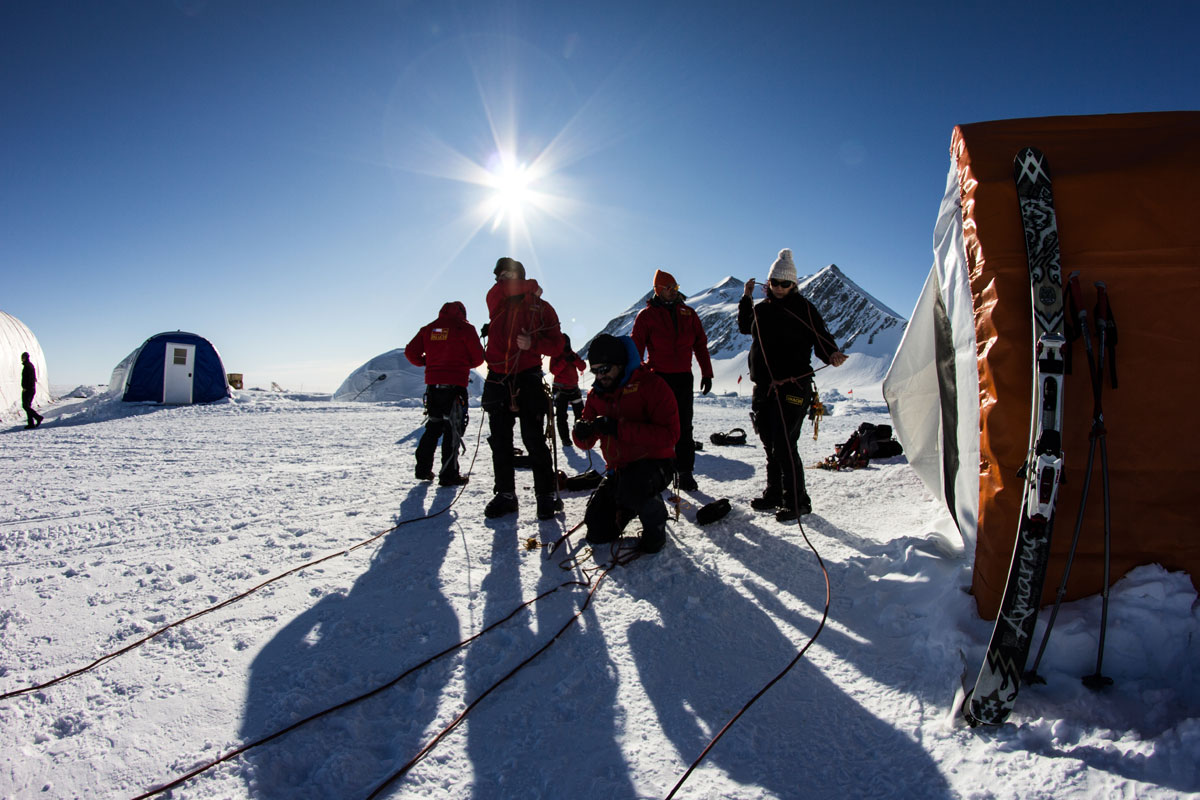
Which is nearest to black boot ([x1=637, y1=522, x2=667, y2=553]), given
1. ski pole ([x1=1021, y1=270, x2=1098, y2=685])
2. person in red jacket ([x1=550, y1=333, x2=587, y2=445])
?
ski pole ([x1=1021, y1=270, x2=1098, y2=685])

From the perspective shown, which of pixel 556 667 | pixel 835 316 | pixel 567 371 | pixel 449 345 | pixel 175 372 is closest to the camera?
pixel 556 667

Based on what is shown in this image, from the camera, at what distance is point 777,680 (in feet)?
6.59

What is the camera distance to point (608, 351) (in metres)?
3.31

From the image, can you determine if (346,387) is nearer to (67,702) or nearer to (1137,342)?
(67,702)

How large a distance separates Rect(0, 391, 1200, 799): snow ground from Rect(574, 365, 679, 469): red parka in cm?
67

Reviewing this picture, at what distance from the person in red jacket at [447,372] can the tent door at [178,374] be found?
44.9ft

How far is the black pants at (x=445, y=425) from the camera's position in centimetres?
521

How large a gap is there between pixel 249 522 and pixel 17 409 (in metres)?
20.9

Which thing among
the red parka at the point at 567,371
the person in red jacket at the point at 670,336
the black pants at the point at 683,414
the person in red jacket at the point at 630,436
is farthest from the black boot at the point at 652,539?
the red parka at the point at 567,371

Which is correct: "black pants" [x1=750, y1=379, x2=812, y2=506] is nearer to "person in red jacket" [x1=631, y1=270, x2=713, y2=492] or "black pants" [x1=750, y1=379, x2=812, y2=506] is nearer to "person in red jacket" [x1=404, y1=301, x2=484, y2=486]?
"person in red jacket" [x1=631, y1=270, x2=713, y2=492]

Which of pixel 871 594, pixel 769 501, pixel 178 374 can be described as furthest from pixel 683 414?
pixel 178 374

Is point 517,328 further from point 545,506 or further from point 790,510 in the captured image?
point 790,510

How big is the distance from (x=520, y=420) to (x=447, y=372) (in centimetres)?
154

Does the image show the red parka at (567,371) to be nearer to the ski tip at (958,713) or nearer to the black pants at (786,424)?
the black pants at (786,424)
